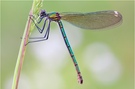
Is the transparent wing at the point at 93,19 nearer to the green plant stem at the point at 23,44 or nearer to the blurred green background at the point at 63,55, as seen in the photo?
the blurred green background at the point at 63,55

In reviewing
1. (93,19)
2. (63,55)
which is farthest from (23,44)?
(63,55)

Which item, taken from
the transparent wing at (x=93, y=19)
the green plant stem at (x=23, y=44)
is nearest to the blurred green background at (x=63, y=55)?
the transparent wing at (x=93, y=19)

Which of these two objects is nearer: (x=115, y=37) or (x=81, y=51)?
(x=81, y=51)

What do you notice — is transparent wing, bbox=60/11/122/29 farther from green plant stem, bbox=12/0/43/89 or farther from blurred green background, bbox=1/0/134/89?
green plant stem, bbox=12/0/43/89

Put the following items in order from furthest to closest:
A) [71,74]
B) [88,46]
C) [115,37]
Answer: [115,37] < [88,46] < [71,74]

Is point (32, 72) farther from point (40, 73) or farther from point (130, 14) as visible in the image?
point (130, 14)

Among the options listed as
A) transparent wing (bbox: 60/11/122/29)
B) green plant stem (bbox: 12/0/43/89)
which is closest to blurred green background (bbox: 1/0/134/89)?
transparent wing (bbox: 60/11/122/29)

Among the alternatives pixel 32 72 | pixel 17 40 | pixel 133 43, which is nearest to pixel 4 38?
pixel 17 40

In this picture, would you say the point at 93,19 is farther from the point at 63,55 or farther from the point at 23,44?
the point at 23,44
